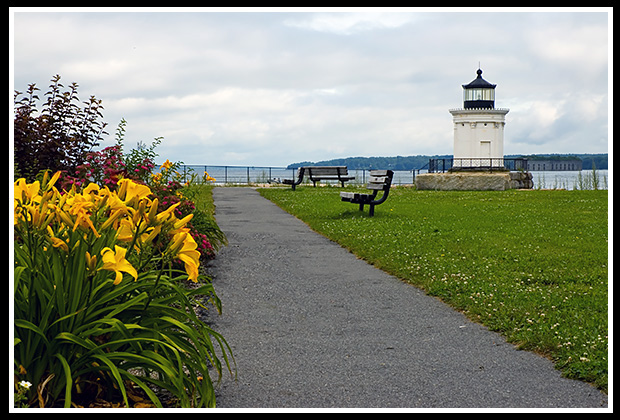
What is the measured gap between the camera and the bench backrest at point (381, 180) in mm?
13820

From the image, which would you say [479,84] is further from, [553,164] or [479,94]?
[553,164]

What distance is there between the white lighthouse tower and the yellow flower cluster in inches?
1106

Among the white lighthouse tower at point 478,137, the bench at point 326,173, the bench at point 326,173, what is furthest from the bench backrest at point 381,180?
the white lighthouse tower at point 478,137

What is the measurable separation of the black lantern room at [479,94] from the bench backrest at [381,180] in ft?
61.0

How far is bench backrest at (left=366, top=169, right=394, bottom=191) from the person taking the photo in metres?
13.8

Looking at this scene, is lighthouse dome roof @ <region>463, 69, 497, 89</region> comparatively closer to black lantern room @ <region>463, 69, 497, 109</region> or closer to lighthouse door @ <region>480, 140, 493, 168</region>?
black lantern room @ <region>463, 69, 497, 109</region>

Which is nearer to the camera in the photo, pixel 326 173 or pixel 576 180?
pixel 576 180

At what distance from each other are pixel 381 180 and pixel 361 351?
984 cm

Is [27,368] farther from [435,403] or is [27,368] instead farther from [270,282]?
[270,282]

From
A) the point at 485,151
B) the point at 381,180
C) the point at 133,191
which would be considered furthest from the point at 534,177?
the point at 133,191

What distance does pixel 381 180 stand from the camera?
14.2m

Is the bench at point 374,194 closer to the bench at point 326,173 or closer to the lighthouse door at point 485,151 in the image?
the bench at point 326,173

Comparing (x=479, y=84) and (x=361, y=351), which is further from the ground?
(x=479, y=84)

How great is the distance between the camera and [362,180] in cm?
3456
